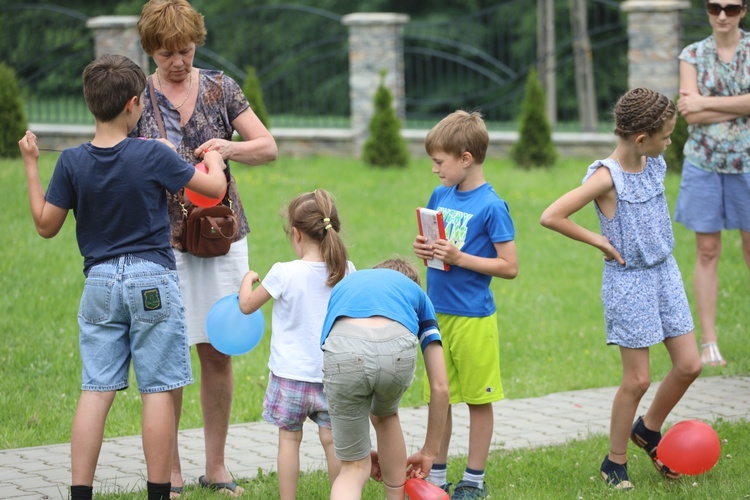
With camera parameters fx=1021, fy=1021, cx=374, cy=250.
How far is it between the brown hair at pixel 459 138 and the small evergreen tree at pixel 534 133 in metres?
9.60

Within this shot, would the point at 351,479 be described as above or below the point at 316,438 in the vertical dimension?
above

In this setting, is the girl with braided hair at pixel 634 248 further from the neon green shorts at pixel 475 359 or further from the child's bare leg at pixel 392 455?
the child's bare leg at pixel 392 455

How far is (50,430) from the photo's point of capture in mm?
5574

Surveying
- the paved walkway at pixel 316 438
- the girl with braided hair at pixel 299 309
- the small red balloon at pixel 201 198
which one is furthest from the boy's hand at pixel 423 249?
the paved walkway at pixel 316 438

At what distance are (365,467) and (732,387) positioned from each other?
131 inches

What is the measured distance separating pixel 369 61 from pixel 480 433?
11545 millimetres

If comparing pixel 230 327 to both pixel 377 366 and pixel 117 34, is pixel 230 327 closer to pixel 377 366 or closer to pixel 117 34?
pixel 377 366

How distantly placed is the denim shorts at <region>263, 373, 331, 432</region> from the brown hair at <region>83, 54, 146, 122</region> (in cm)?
122

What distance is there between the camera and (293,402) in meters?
4.02

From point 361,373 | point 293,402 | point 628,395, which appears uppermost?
point 361,373

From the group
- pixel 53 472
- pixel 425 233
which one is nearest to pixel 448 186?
pixel 425 233

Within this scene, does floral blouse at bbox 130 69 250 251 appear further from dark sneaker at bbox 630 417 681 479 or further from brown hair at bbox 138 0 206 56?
dark sneaker at bbox 630 417 681 479

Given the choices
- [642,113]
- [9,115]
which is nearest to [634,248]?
[642,113]

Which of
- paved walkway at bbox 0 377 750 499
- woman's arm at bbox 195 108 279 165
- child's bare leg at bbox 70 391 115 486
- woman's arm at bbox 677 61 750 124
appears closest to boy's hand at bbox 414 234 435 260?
woman's arm at bbox 195 108 279 165
